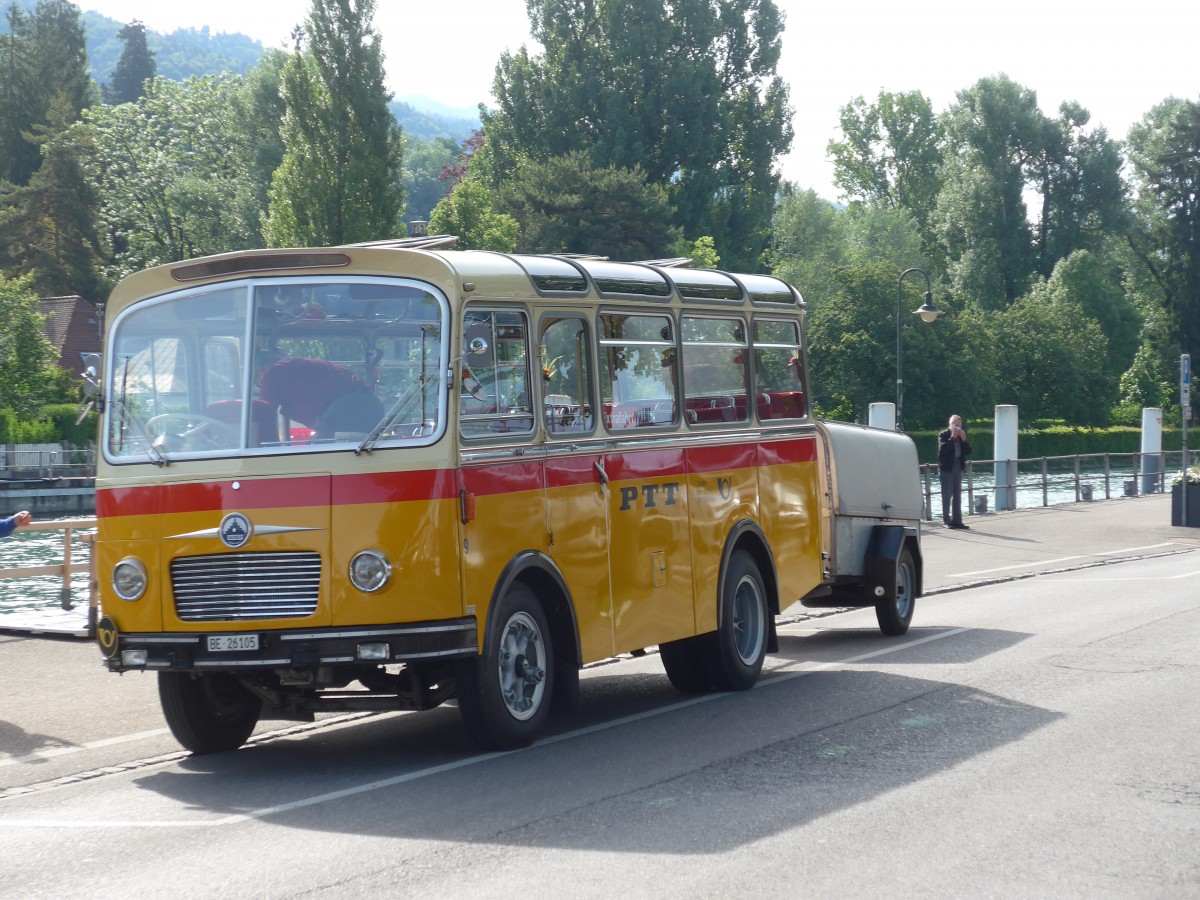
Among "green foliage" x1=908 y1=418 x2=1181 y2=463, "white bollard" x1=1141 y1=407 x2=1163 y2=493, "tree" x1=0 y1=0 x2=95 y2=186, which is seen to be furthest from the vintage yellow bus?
"tree" x1=0 y1=0 x2=95 y2=186

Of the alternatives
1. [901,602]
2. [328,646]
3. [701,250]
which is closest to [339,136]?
[701,250]

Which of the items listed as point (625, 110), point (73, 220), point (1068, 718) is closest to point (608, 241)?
point (625, 110)

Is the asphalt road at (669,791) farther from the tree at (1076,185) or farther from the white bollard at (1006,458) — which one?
the tree at (1076,185)

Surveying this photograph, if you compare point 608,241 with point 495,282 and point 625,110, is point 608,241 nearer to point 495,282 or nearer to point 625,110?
point 625,110

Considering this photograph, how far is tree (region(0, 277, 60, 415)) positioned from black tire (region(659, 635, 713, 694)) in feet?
194

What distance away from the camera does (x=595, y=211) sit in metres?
69.9

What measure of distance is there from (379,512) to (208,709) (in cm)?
201

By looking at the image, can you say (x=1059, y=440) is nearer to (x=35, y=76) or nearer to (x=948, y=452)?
(x=948, y=452)

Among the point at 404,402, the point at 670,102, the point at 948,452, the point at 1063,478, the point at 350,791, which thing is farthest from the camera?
the point at 670,102

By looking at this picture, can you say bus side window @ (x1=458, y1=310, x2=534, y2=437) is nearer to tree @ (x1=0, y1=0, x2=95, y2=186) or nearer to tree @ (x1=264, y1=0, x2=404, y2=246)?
tree @ (x1=264, y1=0, x2=404, y2=246)

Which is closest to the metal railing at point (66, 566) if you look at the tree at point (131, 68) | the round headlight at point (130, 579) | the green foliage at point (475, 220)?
the round headlight at point (130, 579)

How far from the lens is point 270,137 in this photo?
82500mm

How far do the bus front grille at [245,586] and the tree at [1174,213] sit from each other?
90.6 metres

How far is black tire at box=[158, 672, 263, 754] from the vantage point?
9992 mm
